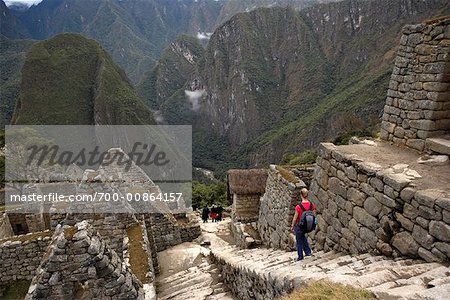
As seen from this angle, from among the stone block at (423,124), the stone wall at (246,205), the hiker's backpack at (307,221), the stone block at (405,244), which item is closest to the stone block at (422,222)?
the stone block at (405,244)

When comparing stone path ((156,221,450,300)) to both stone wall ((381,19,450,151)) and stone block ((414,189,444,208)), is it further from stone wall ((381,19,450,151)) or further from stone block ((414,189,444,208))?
stone wall ((381,19,450,151))

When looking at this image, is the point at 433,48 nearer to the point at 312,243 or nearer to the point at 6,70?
the point at 312,243

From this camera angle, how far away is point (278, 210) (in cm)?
958

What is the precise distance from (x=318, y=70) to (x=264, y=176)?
190186 millimetres

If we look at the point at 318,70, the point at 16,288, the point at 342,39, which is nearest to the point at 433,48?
the point at 16,288

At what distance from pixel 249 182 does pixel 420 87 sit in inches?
421

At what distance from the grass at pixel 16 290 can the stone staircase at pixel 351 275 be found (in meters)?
4.73

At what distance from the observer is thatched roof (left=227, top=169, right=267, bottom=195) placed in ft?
51.5

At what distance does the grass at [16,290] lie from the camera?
7.78 m

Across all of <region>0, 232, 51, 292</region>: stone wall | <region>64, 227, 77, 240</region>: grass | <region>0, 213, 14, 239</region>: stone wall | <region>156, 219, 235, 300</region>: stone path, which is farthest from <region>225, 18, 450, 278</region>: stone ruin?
<region>0, 213, 14, 239</region>: stone wall

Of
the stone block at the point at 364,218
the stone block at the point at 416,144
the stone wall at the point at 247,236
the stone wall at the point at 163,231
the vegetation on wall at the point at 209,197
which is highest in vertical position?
the stone block at the point at 416,144

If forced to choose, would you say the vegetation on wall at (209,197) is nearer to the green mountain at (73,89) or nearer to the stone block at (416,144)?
the stone block at (416,144)

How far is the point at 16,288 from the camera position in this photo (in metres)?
7.96

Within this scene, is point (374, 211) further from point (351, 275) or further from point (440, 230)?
point (351, 275)
